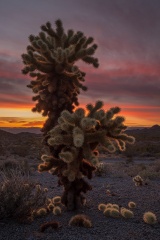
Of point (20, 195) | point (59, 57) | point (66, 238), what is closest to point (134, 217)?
point (66, 238)

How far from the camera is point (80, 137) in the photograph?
5.99 m

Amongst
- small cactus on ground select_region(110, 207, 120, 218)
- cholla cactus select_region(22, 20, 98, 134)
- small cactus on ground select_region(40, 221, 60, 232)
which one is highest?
cholla cactus select_region(22, 20, 98, 134)

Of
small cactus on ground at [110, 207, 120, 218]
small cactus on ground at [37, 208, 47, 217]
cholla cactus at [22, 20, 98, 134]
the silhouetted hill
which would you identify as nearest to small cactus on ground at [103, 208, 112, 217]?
small cactus on ground at [110, 207, 120, 218]

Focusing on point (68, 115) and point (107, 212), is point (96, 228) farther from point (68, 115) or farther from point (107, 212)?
Result: point (68, 115)

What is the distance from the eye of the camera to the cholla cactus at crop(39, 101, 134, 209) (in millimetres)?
6375

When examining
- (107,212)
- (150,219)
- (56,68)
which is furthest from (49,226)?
(56,68)

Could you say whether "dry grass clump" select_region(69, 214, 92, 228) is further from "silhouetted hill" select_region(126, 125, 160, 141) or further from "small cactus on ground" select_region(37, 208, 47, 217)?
"silhouetted hill" select_region(126, 125, 160, 141)

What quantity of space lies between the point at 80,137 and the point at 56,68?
228cm

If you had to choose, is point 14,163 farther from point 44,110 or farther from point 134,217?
point 134,217

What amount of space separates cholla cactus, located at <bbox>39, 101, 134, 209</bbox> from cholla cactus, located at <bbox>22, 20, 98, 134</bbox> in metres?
0.91

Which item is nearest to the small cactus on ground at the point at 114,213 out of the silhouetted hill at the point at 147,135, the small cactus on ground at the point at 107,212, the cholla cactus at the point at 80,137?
the small cactus on ground at the point at 107,212

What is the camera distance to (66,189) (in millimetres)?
7234

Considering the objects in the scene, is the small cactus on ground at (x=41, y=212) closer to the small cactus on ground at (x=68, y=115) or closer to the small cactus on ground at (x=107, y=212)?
the small cactus on ground at (x=68, y=115)

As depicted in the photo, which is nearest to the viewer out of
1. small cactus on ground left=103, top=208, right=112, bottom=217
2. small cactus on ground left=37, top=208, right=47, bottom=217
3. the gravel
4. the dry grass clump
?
the gravel
